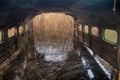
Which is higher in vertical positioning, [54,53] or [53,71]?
[54,53]

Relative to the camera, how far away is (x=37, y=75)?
26.1ft

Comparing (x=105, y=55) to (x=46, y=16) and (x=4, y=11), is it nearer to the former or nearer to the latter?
(x=4, y=11)

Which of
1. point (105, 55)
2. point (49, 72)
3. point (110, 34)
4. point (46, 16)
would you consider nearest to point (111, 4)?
point (110, 34)

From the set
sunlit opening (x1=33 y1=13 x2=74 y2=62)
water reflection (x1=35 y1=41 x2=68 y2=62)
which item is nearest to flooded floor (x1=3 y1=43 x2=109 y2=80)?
water reflection (x1=35 y1=41 x2=68 y2=62)

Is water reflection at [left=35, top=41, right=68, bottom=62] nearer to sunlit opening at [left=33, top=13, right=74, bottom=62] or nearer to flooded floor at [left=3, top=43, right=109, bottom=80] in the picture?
flooded floor at [left=3, top=43, right=109, bottom=80]

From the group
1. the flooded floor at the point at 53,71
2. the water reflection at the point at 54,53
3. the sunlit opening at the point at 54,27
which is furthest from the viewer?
the sunlit opening at the point at 54,27

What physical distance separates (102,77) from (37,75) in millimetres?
2424

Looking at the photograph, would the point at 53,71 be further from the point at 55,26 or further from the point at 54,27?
the point at 54,27

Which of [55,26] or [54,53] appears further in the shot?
[55,26]

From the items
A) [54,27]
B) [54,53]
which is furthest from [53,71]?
[54,27]

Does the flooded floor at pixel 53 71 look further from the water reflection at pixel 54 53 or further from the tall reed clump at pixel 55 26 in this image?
the tall reed clump at pixel 55 26

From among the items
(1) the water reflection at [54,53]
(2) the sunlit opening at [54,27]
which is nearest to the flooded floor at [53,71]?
(1) the water reflection at [54,53]

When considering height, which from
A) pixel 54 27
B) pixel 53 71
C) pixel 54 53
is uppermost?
pixel 54 27

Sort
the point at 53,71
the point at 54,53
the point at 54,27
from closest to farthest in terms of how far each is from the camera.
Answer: the point at 53,71
the point at 54,53
the point at 54,27
